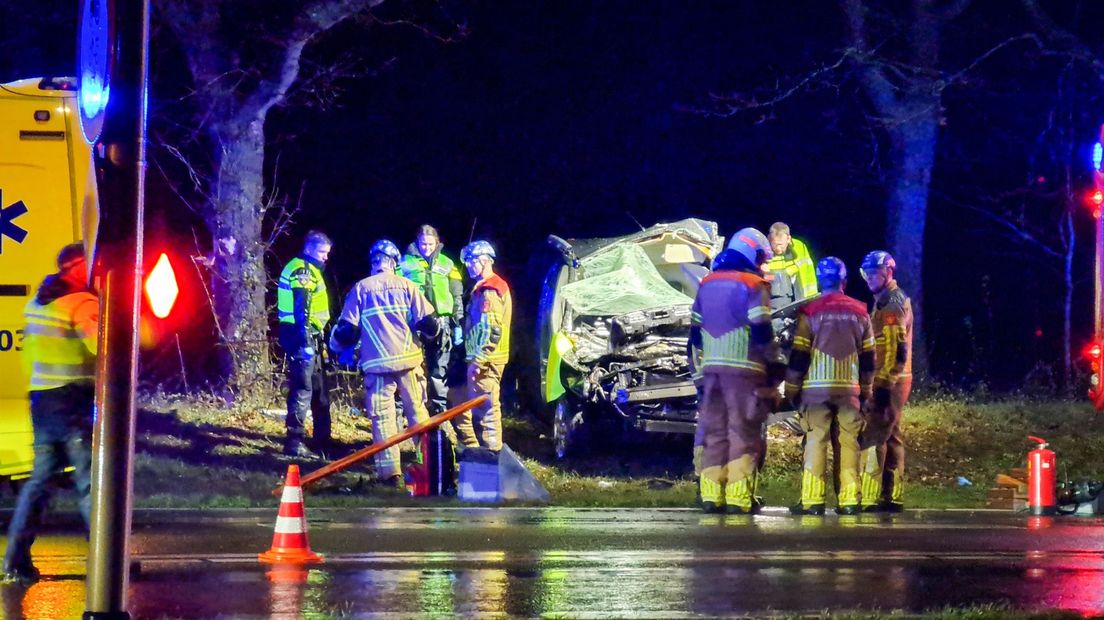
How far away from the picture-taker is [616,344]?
1542 cm

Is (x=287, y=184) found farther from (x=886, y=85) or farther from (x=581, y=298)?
(x=581, y=298)

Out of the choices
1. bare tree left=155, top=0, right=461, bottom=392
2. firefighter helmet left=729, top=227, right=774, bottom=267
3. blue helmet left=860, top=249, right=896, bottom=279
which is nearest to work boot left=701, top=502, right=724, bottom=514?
firefighter helmet left=729, top=227, right=774, bottom=267

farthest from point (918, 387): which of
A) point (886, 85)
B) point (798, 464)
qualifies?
point (798, 464)

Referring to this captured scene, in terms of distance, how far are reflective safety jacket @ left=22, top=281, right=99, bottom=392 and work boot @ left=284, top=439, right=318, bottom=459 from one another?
6.15 meters

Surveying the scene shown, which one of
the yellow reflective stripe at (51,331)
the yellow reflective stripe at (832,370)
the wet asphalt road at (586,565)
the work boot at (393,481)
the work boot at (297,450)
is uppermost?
the yellow reflective stripe at (51,331)

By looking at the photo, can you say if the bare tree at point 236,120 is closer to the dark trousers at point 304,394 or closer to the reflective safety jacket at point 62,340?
the dark trousers at point 304,394

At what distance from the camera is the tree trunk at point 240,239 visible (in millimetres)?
19688

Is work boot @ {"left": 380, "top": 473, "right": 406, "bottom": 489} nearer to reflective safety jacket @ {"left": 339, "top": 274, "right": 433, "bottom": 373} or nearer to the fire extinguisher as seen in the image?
reflective safety jacket @ {"left": 339, "top": 274, "right": 433, "bottom": 373}

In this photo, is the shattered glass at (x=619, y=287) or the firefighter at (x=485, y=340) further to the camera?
the shattered glass at (x=619, y=287)

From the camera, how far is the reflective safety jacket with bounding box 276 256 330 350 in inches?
595

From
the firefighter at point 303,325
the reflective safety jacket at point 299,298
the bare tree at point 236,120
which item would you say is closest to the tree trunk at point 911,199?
the bare tree at point 236,120

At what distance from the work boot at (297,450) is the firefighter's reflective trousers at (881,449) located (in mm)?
5369

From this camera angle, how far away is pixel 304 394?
1529cm

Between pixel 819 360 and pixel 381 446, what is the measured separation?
11.5ft
